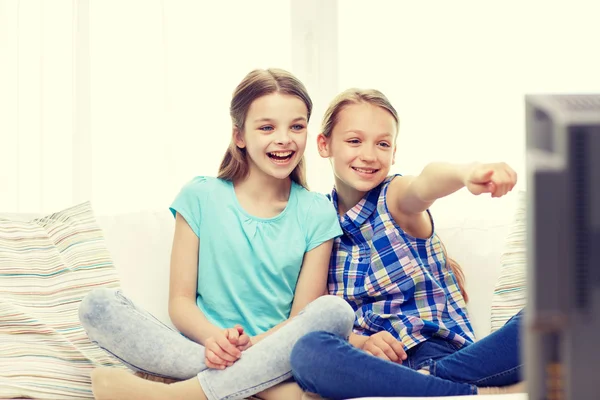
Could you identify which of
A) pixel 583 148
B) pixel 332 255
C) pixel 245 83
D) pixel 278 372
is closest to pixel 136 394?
pixel 278 372

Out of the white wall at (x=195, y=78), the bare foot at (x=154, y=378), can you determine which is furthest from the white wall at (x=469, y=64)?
the bare foot at (x=154, y=378)

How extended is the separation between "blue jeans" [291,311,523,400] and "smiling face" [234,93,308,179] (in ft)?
1.70

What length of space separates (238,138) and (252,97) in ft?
0.37

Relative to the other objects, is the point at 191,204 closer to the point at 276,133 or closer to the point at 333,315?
the point at 276,133

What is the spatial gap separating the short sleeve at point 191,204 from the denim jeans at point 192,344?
29 cm

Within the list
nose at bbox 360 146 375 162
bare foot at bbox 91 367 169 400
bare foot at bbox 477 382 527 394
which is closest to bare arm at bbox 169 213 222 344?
bare foot at bbox 91 367 169 400

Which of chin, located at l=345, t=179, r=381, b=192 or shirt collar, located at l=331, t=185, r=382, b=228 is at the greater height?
chin, located at l=345, t=179, r=381, b=192

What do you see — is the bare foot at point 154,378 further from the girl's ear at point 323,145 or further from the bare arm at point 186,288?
the girl's ear at point 323,145

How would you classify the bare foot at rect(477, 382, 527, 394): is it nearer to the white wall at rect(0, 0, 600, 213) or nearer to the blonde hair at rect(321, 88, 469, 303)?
the blonde hair at rect(321, 88, 469, 303)

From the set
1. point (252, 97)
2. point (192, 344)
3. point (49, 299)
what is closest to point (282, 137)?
point (252, 97)

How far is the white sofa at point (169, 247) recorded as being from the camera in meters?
1.67

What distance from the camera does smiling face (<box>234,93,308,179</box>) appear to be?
1.67 meters

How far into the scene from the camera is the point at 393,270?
1590mm

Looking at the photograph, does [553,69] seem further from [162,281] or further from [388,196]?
[162,281]
